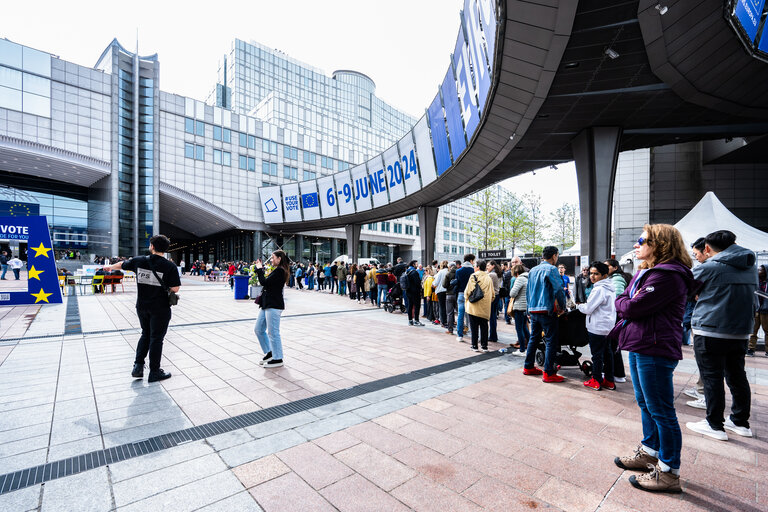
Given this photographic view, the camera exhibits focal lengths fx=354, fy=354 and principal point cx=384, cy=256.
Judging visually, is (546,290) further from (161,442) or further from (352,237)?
(352,237)

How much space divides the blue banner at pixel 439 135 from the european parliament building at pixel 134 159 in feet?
103

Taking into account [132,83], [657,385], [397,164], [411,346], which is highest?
[132,83]

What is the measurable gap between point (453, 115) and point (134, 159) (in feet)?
123

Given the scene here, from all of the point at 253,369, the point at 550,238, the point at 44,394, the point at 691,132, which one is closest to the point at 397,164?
the point at 691,132

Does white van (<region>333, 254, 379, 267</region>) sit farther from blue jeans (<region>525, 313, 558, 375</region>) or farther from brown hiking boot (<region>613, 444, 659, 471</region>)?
brown hiking boot (<region>613, 444, 659, 471</region>)

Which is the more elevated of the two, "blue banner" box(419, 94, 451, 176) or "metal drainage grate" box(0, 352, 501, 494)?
"blue banner" box(419, 94, 451, 176)

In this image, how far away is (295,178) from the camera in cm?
4853

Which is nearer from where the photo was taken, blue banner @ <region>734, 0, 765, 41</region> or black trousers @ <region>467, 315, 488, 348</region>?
black trousers @ <region>467, 315, 488, 348</region>

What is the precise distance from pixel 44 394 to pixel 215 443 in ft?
9.39

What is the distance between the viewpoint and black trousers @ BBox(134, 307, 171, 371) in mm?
4766

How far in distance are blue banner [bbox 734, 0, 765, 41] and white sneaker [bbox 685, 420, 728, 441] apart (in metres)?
8.97

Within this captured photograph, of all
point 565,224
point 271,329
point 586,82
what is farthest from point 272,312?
point 565,224

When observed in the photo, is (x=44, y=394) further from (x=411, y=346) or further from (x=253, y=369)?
(x=411, y=346)

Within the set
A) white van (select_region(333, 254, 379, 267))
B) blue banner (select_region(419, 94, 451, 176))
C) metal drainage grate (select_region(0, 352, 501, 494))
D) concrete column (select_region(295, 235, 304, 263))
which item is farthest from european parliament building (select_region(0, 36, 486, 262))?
metal drainage grate (select_region(0, 352, 501, 494))
